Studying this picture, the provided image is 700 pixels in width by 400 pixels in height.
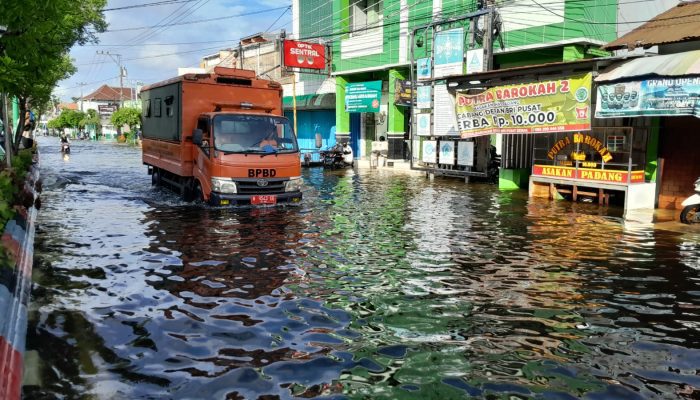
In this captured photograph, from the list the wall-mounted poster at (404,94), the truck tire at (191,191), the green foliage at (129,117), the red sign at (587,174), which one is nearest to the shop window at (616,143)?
the red sign at (587,174)

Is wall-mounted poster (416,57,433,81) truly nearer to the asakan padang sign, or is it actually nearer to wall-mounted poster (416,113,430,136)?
wall-mounted poster (416,113,430,136)

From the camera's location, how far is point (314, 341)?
539cm

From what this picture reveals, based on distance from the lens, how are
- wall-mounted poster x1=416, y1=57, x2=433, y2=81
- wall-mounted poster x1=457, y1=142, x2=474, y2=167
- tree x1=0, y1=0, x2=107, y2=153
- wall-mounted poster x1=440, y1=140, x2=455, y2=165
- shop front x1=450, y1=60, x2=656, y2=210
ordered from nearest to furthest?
tree x1=0, y1=0, x2=107, y2=153 → shop front x1=450, y1=60, x2=656, y2=210 → wall-mounted poster x1=457, y1=142, x2=474, y2=167 → wall-mounted poster x1=440, y1=140, x2=455, y2=165 → wall-mounted poster x1=416, y1=57, x2=433, y2=81

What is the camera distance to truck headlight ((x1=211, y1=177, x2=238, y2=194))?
1252 cm

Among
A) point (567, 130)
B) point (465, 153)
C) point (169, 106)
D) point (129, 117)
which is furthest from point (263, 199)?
point (129, 117)

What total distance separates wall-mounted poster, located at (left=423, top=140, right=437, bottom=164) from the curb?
Answer: 17549 mm

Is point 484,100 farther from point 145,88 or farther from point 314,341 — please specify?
point 314,341

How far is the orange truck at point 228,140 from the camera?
12.7 metres

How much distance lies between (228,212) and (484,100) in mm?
9747

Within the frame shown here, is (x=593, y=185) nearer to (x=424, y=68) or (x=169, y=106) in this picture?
(x=424, y=68)

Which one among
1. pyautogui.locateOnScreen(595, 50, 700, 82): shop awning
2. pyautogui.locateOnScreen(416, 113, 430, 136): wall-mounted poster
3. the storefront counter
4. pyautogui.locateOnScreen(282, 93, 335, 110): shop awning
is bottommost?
the storefront counter

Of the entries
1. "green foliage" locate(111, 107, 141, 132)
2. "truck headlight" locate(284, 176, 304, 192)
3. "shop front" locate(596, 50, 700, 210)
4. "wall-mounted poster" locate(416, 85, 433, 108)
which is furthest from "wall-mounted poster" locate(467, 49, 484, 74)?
"green foliage" locate(111, 107, 141, 132)

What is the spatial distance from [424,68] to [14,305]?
71.3 ft

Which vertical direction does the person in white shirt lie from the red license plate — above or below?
above
